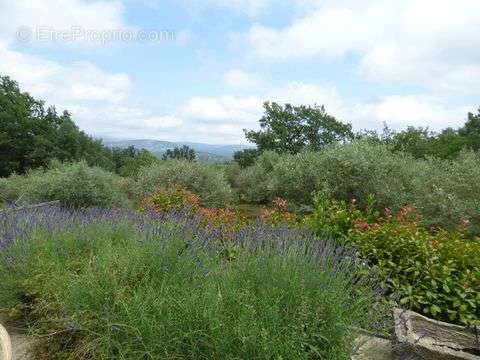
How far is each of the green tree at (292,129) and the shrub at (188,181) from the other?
1321 cm

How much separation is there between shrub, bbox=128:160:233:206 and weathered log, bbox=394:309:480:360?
1022 centimetres

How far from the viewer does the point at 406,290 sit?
12.7ft

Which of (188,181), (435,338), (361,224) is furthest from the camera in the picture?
(188,181)

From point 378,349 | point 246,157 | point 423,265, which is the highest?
point 246,157

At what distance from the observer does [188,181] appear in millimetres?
13836

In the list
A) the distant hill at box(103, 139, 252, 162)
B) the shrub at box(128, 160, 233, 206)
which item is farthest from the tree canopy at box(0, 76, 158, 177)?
the shrub at box(128, 160, 233, 206)

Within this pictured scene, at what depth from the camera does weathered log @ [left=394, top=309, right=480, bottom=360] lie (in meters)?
3.02

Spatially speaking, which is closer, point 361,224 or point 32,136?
point 361,224

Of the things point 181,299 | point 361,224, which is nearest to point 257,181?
point 361,224

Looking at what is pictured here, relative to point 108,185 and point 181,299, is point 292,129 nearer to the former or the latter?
point 108,185

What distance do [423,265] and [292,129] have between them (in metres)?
25.1

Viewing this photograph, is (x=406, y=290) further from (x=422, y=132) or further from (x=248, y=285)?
(x=422, y=132)

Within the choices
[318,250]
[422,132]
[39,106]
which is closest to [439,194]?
[318,250]

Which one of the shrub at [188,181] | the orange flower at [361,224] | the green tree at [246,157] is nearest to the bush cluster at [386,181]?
the shrub at [188,181]
